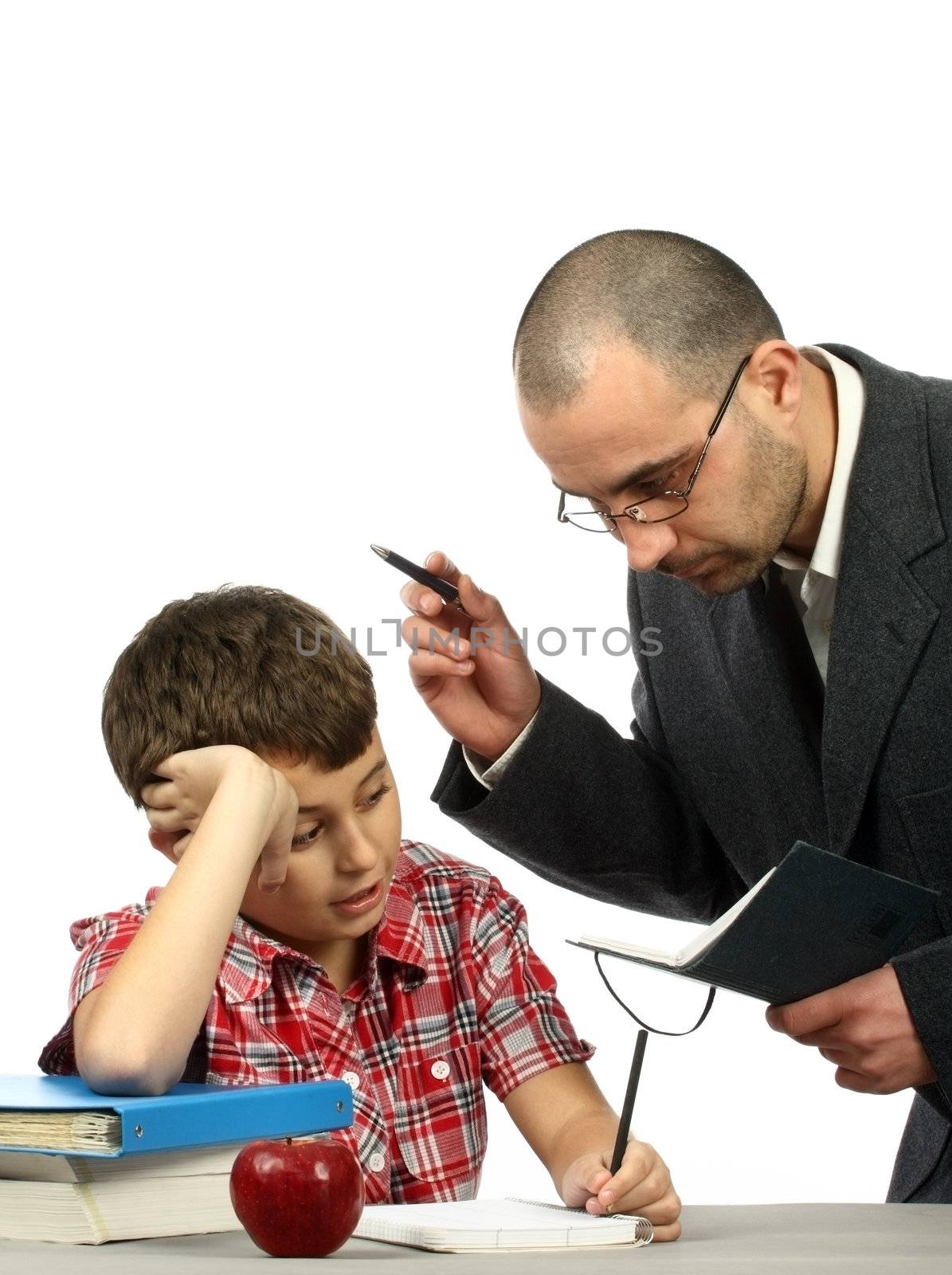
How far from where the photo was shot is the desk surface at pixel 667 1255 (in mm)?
1003

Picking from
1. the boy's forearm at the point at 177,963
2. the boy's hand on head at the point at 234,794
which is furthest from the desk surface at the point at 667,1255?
the boy's hand on head at the point at 234,794

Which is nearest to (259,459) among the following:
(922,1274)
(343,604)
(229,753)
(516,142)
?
(343,604)

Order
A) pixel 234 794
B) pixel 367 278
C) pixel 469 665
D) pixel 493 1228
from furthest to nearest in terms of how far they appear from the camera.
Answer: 1. pixel 367 278
2. pixel 469 665
3. pixel 234 794
4. pixel 493 1228

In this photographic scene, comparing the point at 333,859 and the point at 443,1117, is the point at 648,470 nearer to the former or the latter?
the point at 333,859

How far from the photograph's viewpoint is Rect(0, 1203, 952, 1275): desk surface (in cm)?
100

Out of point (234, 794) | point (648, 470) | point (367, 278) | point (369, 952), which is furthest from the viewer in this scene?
point (367, 278)

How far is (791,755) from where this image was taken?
197cm

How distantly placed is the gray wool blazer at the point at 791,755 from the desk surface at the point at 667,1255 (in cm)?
31

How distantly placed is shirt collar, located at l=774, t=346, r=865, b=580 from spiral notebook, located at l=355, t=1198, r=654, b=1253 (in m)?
0.87

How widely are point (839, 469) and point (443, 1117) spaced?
91 cm

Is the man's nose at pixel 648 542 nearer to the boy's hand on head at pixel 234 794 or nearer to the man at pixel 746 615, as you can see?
the man at pixel 746 615

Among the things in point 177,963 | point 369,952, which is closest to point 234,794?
point 177,963

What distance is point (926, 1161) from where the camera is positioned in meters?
1.84

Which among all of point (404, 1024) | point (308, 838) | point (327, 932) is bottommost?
point (404, 1024)
